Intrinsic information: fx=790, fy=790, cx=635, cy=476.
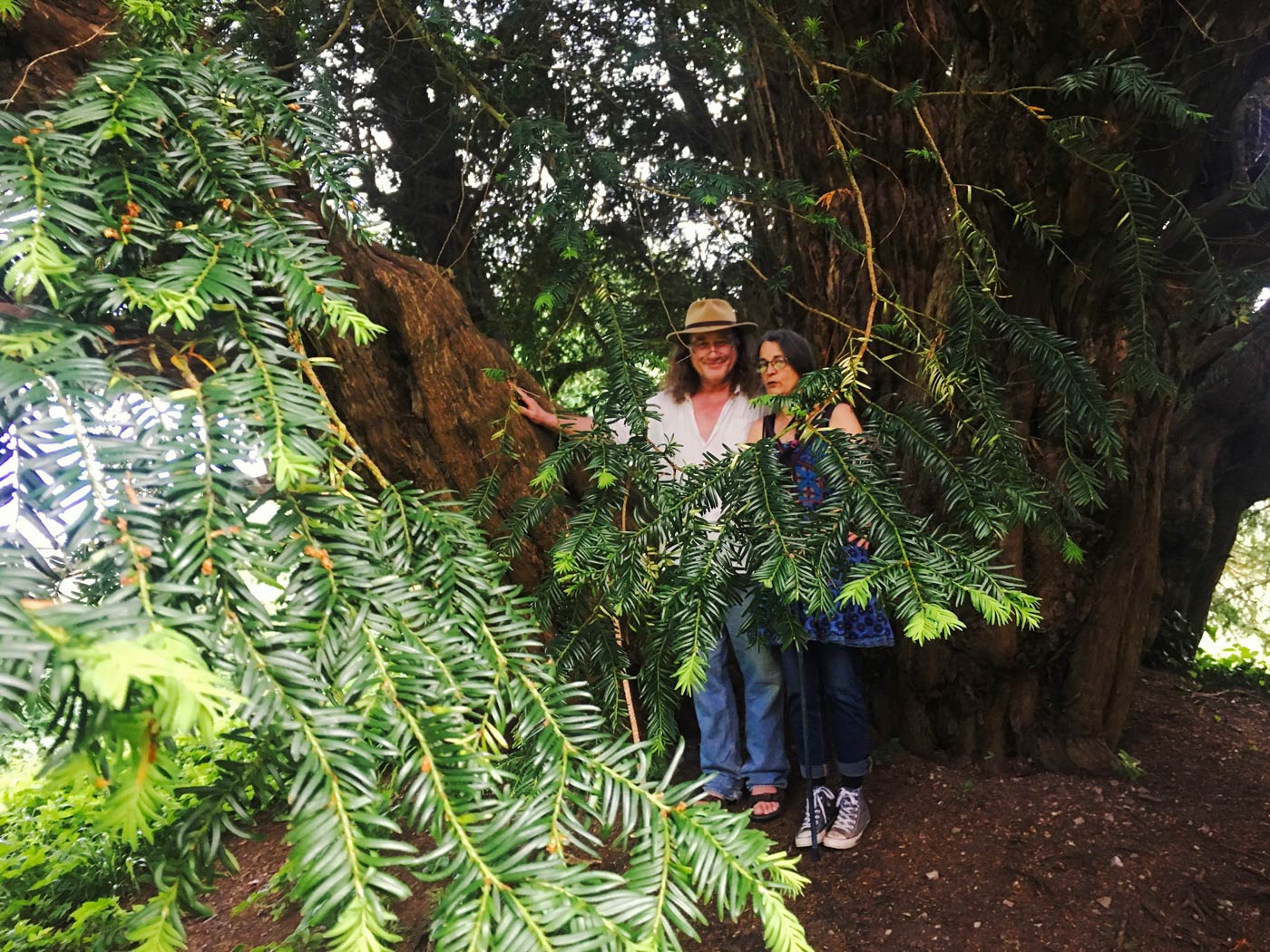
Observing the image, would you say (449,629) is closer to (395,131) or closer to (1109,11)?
(1109,11)

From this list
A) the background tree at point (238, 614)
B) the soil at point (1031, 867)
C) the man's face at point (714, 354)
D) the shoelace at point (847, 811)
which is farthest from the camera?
the man's face at point (714, 354)

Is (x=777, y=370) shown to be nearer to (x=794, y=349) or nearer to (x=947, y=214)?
(x=794, y=349)

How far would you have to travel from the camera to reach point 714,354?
8.50 ft

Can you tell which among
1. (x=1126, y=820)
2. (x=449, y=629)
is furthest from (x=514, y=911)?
(x=1126, y=820)

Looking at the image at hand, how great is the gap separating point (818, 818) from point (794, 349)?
4.90ft

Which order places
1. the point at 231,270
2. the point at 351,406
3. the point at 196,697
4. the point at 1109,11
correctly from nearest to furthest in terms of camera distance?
the point at 196,697
the point at 231,270
the point at 1109,11
the point at 351,406

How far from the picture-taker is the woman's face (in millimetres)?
2191

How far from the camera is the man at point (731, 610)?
2.53 metres

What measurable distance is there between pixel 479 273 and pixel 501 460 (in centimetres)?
151

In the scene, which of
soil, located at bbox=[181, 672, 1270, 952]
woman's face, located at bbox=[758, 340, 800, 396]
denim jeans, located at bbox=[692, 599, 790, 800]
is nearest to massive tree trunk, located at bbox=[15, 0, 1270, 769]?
soil, located at bbox=[181, 672, 1270, 952]

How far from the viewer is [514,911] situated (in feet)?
1.94

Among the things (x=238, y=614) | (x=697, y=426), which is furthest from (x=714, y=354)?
(x=238, y=614)

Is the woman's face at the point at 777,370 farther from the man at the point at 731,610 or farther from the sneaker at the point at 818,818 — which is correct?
the sneaker at the point at 818,818

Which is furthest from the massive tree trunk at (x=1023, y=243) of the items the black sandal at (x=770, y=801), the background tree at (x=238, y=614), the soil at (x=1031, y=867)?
the background tree at (x=238, y=614)
